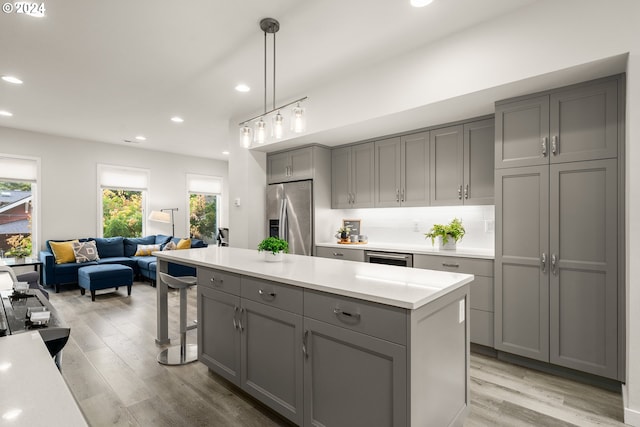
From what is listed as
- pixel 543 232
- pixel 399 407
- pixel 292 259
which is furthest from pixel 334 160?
pixel 399 407

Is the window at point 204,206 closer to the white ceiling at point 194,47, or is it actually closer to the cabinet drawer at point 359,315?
the white ceiling at point 194,47

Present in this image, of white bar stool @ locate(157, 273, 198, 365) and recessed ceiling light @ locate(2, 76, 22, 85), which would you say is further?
recessed ceiling light @ locate(2, 76, 22, 85)

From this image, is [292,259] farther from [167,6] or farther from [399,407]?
[167,6]

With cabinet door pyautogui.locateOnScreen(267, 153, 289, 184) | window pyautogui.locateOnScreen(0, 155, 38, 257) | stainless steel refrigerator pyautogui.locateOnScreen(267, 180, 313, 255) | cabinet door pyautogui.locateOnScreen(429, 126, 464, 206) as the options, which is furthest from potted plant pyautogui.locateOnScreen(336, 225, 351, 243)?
window pyautogui.locateOnScreen(0, 155, 38, 257)

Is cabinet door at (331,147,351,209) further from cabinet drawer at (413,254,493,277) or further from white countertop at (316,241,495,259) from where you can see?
cabinet drawer at (413,254,493,277)

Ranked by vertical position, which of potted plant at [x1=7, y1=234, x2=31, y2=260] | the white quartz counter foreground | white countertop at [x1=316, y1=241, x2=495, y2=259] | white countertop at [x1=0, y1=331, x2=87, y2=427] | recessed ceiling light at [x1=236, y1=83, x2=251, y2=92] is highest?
recessed ceiling light at [x1=236, y1=83, x2=251, y2=92]

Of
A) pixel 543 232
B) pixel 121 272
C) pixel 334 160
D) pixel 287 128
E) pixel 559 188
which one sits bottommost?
pixel 121 272

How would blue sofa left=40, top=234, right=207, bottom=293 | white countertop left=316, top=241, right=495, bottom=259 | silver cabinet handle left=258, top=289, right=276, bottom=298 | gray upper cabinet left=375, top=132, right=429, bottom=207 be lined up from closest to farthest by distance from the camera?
silver cabinet handle left=258, top=289, right=276, bottom=298, white countertop left=316, top=241, right=495, bottom=259, gray upper cabinet left=375, top=132, right=429, bottom=207, blue sofa left=40, top=234, right=207, bottom=293

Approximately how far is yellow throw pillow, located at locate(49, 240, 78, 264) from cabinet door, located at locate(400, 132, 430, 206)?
5.49 meters

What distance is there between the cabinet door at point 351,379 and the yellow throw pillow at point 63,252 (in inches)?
220

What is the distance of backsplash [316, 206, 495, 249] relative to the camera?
3.62m

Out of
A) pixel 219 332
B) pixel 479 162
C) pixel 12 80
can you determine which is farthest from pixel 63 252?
pixel 479 162

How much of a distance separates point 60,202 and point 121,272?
214cm

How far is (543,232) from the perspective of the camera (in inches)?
105
